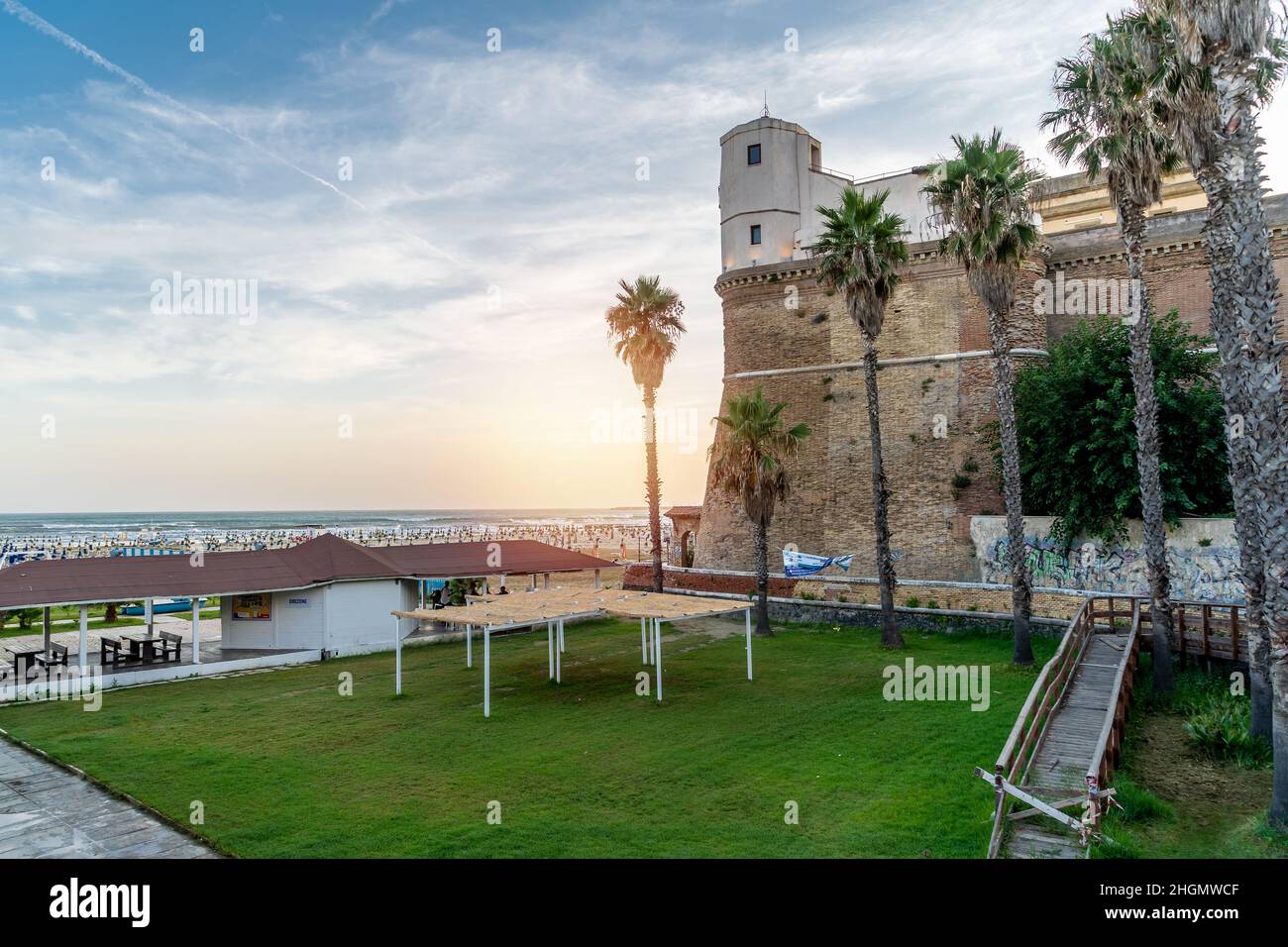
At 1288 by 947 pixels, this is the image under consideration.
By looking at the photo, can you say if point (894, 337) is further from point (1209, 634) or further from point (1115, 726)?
point (1115, 726)

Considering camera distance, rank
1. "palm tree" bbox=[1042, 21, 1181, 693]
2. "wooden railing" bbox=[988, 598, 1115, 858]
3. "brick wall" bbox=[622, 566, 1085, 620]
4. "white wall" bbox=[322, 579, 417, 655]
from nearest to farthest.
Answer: "wooden railing" bbox=[988, 598, 1115, 858]
"palm tree" bbox=[1042, 21, 1181, 693]
"brick wall" bbox=[622, 566, 1085, 620]
"white wall" bbox=[322, 579, 417, 655]

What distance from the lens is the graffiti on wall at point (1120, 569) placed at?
74.1 ft

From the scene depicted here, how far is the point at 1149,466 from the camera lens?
17672mm

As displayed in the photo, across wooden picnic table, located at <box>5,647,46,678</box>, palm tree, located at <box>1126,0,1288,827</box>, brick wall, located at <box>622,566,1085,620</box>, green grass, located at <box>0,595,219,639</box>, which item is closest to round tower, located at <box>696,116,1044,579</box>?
brick wall, located at <box>622,566,1085,620</box>

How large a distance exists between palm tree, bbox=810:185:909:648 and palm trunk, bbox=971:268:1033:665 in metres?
→ 3.60

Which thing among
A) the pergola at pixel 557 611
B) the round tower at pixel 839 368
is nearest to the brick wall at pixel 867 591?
the round tower at pixel 839 368

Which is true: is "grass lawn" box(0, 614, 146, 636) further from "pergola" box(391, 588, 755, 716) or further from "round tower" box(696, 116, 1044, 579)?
"round tower" box(696, 116, 1044, 579)

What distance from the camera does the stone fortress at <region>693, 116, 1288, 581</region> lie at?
1268 inches

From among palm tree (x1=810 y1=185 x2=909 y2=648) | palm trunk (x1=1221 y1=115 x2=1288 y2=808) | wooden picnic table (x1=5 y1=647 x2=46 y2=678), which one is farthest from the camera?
palm tree (x1=810 y1=185 x2=909 y2=648)

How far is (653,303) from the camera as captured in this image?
112ft

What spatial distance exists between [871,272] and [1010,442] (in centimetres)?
695

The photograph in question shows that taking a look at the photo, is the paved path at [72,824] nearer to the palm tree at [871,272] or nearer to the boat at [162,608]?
the palm tree at [871,272]
